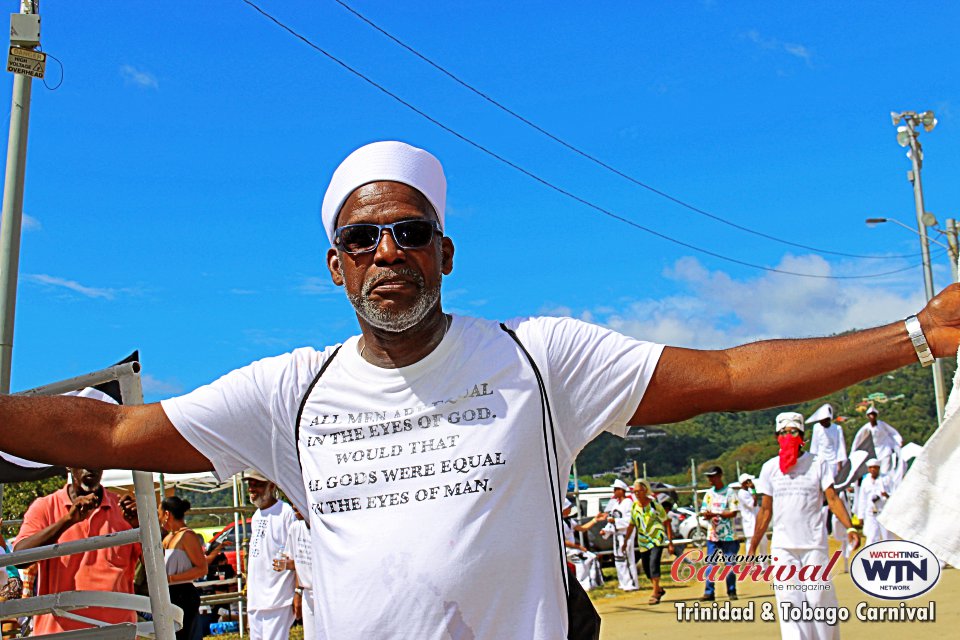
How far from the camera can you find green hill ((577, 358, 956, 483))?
2422 inches

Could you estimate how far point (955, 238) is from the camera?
29.5 meters

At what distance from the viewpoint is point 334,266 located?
2959 millimetres

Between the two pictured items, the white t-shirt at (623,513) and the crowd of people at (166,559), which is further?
the white t-shirt at (623,513)

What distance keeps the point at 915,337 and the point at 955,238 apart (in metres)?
29.9

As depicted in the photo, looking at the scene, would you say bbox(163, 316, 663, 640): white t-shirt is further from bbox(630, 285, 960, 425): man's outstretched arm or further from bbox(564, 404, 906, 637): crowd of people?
bbox(564, 404, 906, 637): crowd of people

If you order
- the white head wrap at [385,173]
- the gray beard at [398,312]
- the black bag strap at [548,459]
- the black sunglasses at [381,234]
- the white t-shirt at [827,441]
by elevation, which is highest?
the white t-shirt at [827,441]

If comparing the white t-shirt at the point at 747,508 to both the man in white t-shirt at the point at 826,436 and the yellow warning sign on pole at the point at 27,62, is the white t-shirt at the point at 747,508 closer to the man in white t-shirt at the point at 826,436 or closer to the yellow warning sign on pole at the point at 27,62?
the man in white t-shirt at the point at 826,436

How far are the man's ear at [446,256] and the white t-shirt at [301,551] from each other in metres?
7.17

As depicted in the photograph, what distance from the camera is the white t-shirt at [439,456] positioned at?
2465 mm

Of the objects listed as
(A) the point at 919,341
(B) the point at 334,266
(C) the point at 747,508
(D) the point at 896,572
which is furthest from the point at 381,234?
(C) the point at 747,508

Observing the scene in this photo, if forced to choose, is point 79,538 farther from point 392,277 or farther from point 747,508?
point 747,508

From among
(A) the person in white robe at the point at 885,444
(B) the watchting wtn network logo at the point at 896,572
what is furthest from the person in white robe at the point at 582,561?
(B) the watchting wtn network logo at the point at 896,572

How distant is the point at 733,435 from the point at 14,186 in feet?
275

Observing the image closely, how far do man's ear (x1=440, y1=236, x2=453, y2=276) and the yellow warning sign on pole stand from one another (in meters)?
3.48
